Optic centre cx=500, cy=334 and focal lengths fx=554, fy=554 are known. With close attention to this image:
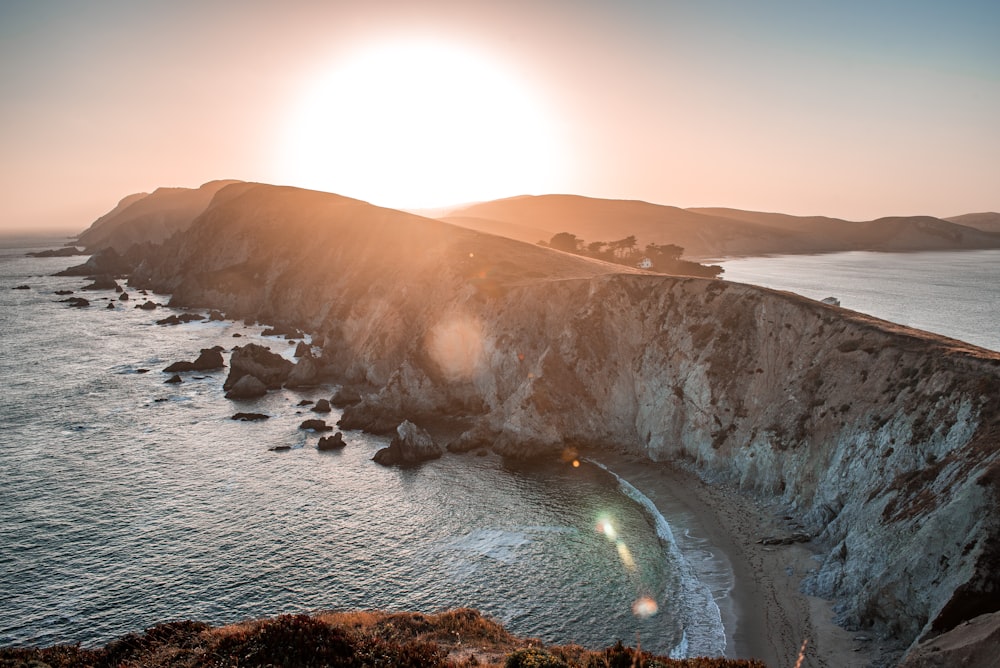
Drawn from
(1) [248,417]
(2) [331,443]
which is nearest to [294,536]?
(2) [331,443]

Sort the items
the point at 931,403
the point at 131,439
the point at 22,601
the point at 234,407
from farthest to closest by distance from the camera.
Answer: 1. the point at 234,407
2. the point at 131,439
3. the point at 931,403
4. the point at 22,601

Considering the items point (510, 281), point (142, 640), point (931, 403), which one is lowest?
point (142, 640)

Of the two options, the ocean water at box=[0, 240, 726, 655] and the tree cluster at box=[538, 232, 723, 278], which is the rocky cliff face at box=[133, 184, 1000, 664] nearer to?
the ocean water at box=[0, 240, 726, 655]

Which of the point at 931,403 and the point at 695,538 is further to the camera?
the point at 695,538

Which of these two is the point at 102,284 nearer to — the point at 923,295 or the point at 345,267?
the point at 345,267

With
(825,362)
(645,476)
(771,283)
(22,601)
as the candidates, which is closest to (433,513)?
(645,476)

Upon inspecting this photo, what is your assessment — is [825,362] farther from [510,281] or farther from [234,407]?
[234,407]
